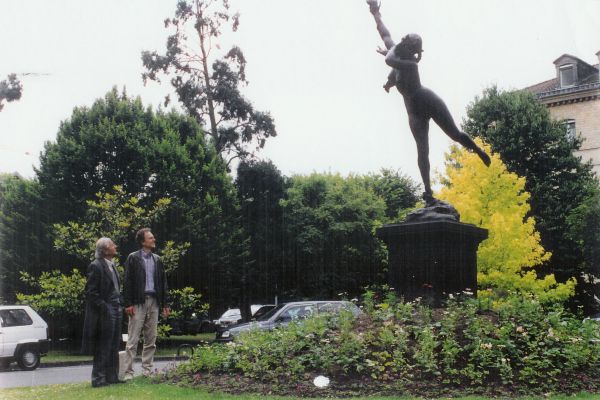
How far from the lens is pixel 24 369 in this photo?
17.5 meters

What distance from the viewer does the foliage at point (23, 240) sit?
26.5 metres

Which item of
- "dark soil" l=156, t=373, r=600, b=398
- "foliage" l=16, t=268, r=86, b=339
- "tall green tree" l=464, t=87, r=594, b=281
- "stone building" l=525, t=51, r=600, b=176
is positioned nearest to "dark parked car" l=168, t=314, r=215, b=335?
"foliage" l=16, t=268, r=86, b=339

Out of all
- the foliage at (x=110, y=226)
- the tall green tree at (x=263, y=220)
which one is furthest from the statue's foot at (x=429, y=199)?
the tall green tree at (x=263, y=220)

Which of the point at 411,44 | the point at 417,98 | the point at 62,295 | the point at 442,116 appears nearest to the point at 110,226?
the point at 62,295

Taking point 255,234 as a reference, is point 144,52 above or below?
above

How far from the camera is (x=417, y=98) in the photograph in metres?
10.9

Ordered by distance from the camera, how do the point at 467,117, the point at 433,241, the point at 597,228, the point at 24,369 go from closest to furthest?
the point at 433,241 → the point at 24,369 → the point at 597,228 → the point at 467,117

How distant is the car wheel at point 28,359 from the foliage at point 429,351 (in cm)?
927

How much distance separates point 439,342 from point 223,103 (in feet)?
94.2

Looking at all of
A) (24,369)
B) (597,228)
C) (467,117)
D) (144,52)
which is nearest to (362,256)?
(467,117)

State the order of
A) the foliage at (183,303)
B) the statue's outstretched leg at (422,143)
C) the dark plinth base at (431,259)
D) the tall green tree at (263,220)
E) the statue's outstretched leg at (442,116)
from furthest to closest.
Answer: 1. the tall green tree at (263,220)
2. the foliage at (183,303)
3. the statue's outstretched leg at (422,143)
4. the statue's outstretched leg at (442,116)
5. the dark plinth base at (431,259)

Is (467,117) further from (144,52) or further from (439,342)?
(439,342)

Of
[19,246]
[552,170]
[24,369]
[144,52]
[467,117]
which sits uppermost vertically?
[144,52]

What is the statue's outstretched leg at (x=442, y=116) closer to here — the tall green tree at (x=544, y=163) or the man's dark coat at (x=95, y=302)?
the man's dark coat at (x=95, y=302)
